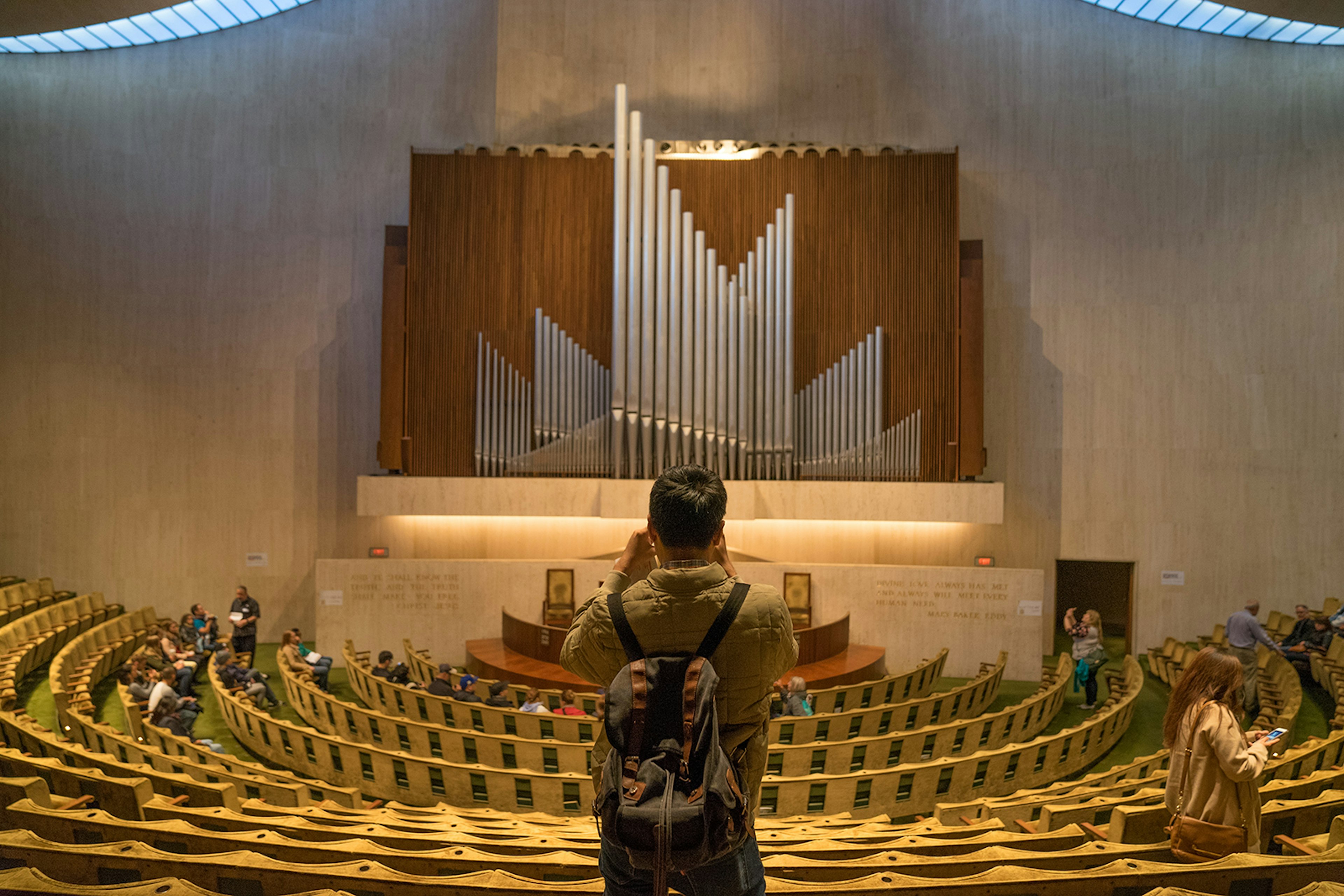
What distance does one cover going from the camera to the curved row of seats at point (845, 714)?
703cm

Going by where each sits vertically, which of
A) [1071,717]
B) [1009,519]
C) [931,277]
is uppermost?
[931,277]

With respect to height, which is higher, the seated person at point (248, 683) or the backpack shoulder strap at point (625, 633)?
the backpack shoulder strap at point (625, 633)

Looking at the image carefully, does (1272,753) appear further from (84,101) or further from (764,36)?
(84,101)

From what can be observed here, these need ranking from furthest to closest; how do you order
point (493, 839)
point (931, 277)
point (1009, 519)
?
point (1009, 519) → point (931, 277) → point (493, 839)

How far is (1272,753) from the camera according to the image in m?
6.16

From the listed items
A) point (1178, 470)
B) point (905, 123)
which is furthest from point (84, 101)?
point (1178, 470)

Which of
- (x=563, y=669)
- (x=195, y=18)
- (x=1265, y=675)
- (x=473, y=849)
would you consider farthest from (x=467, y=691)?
(x=195, y=18)

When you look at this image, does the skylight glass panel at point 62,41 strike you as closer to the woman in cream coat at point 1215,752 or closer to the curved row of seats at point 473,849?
the curved row of seats at point 473,849

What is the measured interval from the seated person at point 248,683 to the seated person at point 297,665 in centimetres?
30

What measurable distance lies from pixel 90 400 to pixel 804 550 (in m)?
10.8

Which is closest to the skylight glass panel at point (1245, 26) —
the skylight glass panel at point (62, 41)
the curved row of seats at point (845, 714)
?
the curved row of seats at point (845, 714)

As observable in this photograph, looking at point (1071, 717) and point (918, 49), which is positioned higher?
point (918, 49)

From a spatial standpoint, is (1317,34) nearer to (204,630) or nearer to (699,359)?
(699,359)

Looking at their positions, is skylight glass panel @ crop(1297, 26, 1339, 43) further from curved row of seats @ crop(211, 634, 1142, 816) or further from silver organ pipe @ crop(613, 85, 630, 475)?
curved row of seats @ crop(211, 634, 1142, 816)
